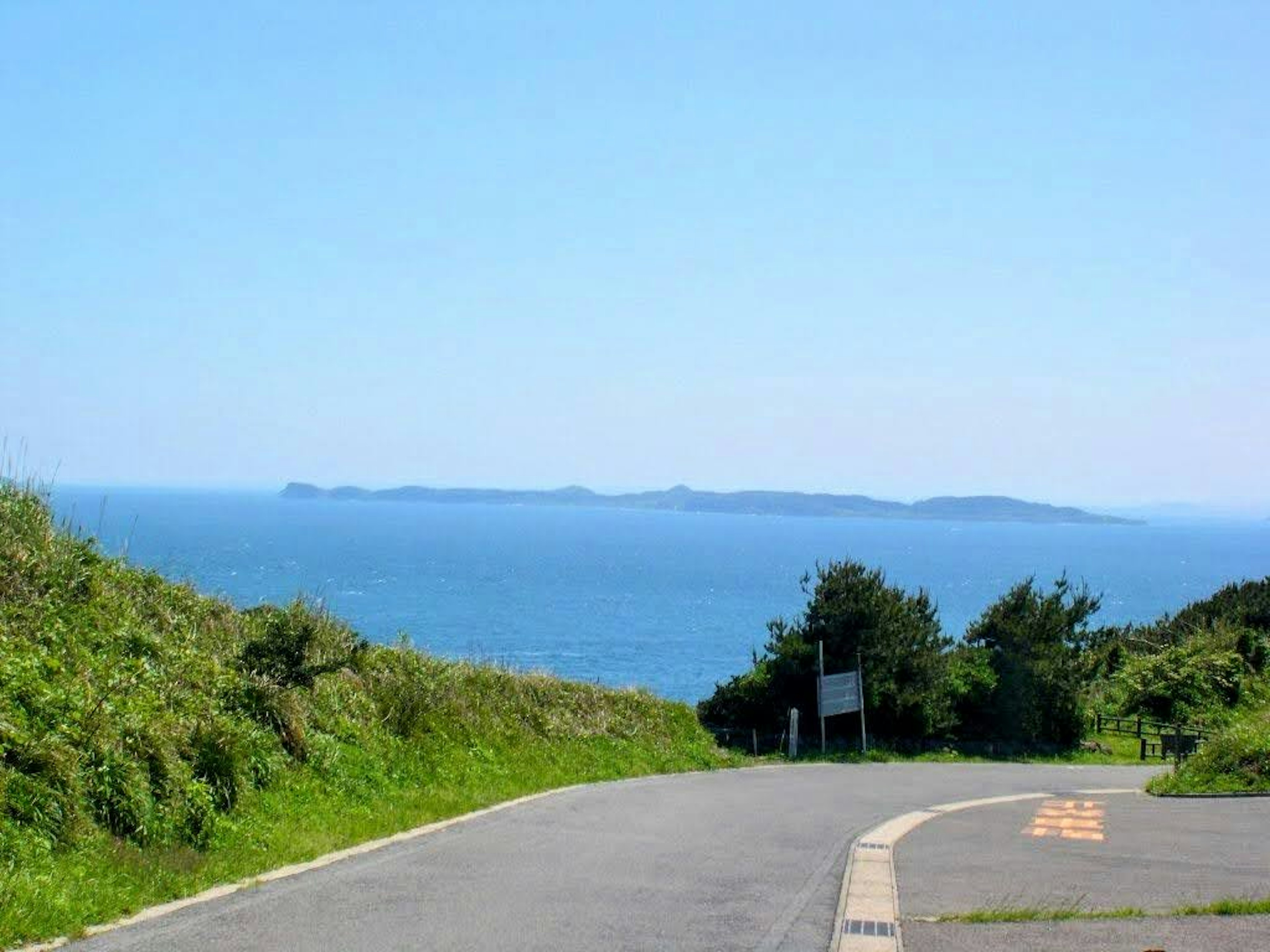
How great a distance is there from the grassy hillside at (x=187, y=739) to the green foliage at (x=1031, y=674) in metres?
18.3

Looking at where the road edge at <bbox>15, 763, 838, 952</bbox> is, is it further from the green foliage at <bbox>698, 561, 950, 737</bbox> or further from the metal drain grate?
the green foliage at <bbox>698, 561, 950, 737</bbox>

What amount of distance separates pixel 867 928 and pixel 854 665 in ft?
79.8

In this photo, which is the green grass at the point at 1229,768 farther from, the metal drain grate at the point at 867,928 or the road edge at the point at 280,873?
the metal drain grate at the point at 867,928

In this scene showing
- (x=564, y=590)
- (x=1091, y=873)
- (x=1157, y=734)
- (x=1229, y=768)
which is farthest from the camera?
(x=564, y=590)

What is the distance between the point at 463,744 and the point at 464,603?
83408 mm

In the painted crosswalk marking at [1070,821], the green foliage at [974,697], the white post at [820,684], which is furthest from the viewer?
the green foliage at [974,697]

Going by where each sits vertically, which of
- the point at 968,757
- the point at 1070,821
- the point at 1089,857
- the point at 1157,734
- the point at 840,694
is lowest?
the point at 1157,734

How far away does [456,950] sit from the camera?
859 cm

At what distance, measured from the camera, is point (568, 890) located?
10805 mm

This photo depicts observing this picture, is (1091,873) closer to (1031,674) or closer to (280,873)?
(280,873)

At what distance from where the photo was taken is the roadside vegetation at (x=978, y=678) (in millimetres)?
33312

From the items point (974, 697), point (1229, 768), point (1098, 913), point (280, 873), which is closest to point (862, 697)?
point (974, 697)

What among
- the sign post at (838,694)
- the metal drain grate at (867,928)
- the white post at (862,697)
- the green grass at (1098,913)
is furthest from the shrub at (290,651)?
the white post at (862,697)

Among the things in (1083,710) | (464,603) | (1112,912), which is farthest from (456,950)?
(464,603)
